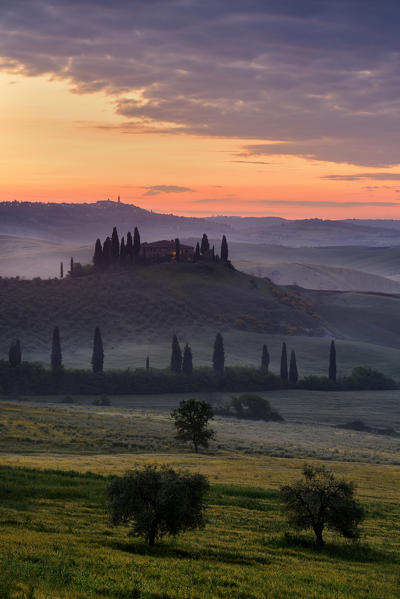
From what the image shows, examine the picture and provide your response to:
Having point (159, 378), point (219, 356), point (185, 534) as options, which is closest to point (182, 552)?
point (185, 534)

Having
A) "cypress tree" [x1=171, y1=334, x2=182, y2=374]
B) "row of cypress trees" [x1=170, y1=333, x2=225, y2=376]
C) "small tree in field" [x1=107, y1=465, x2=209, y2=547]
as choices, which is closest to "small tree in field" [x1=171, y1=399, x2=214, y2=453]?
"small tree in field" [x1=107, y1=465, x2=209, y2=547]

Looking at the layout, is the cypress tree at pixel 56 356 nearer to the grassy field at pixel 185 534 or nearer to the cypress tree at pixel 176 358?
the cypress tree at pixel 176 358

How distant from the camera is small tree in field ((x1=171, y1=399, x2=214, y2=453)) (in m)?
76.9

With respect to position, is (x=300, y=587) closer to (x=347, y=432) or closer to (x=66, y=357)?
(x=347, y=432)

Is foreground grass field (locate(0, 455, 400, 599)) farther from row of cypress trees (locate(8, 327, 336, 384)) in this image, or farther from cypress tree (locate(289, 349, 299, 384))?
cypress tree (locate(289, 349, 299, 384))

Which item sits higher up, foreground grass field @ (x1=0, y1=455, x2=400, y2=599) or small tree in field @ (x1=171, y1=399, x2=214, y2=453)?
foreground grass field @ (x1=0, y1=455, x2=400, y2=599)

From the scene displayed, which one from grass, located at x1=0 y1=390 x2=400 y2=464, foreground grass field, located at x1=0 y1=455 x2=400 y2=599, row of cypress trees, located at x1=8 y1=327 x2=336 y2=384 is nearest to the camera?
foreground grass field, located at x1=0 y1=455 x2=400 y2=599

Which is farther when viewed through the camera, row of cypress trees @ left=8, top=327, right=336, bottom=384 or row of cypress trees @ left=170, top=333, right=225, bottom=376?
row of cypress trees @ left=170, top=333, right=225, bottom=376

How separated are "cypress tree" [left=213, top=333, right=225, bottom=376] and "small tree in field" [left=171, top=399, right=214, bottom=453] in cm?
8230

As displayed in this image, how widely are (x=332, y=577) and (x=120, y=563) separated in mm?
8175

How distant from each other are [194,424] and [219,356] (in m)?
86.7

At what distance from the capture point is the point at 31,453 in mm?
62219

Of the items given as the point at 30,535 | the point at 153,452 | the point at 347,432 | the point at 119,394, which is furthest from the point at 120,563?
the point at 119,394

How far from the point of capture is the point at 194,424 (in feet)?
254
